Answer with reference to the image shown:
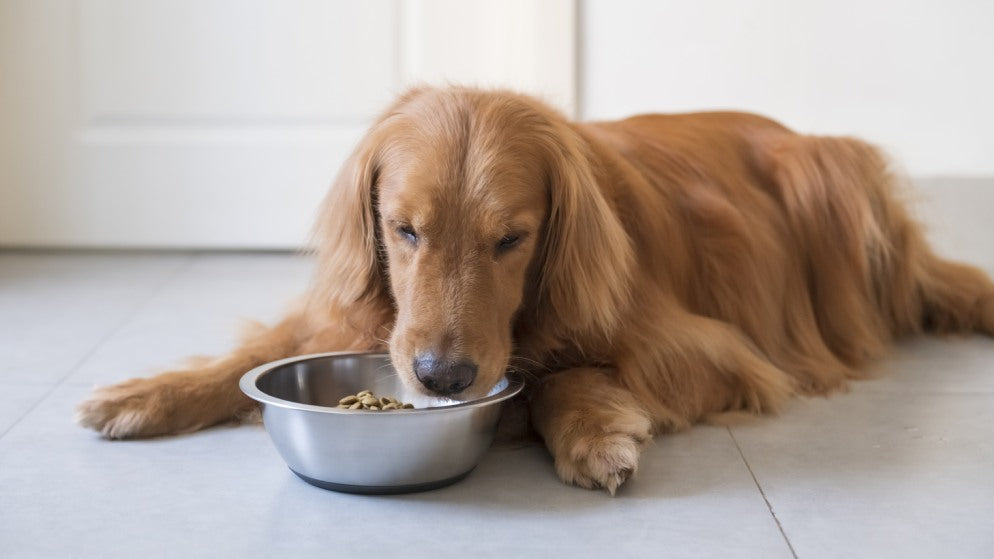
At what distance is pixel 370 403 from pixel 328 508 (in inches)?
7.9

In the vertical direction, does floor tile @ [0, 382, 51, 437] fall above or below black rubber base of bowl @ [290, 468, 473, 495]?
below

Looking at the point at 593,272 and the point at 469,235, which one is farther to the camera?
the point at 593,272

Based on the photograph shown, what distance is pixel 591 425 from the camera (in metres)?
1.81

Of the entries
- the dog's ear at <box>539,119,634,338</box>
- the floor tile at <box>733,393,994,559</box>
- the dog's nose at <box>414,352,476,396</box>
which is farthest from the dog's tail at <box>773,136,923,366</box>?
the dog's nose at <box>414,352,476,396</box>

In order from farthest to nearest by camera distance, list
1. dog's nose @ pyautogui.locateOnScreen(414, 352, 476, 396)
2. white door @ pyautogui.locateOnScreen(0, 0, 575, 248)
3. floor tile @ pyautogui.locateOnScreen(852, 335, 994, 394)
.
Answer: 1. white door @ pyautogui.locateOnScreen(0, 0, 575, 248)
2. floor tile @ pyautogui.locateOnScreen(852, 335, 994, 394)
3. dog's nose @ pyautogui.locateOnScreen(414, 352, 476, 396)

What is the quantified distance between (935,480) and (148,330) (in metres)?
1.88

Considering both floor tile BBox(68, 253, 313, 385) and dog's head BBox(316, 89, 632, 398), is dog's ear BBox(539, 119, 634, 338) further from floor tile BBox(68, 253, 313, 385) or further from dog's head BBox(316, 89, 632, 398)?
floor tile BBox(68, 253, 313, 385)

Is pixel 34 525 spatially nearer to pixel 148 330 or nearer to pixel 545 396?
pixel 545 396

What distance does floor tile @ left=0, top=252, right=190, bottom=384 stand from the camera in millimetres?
2510

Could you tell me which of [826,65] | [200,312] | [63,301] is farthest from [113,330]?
[826,65]

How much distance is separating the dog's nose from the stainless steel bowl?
0.03 m

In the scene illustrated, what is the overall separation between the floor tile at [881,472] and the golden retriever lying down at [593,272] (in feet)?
0.50

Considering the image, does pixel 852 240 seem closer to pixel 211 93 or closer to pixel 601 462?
pixel 601 462

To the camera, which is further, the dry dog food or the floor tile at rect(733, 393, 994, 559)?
the dry dog food
